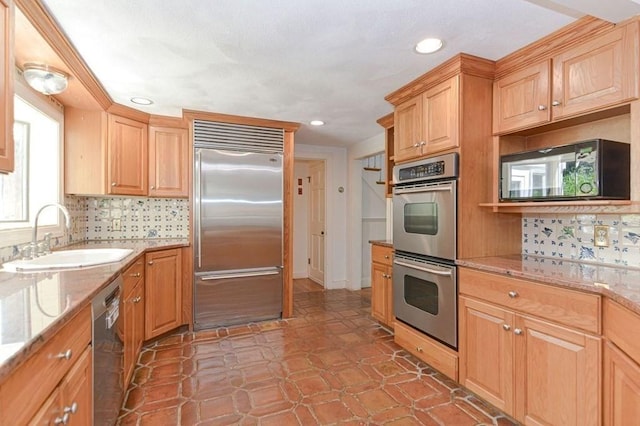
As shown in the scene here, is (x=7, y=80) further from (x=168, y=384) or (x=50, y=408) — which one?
(x=168, y=384)

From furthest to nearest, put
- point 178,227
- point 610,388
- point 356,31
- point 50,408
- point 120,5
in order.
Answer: point 178,227 → point 356,31 → point 120,5 → point 610,388 → point 50,408

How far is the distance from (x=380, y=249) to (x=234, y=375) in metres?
1.75

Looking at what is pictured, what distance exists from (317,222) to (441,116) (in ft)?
11.0

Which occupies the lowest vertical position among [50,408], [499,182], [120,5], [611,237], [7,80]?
[50,408]

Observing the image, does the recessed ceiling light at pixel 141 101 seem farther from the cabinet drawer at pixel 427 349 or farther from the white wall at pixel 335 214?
the cabinet drawer at pixel 427 349

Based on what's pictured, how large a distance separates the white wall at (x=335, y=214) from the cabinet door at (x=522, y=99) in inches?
113

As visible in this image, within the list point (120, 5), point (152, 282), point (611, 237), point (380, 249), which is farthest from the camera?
point (380, 249)

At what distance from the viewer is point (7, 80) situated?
1.33 metres

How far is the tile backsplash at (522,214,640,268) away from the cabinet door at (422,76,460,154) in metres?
0.86

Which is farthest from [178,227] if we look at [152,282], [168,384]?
[168,384]

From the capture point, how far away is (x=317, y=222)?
17.9ft

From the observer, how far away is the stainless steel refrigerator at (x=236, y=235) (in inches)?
129

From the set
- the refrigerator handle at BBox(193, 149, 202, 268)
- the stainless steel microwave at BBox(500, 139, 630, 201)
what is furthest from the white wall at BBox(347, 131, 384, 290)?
the stainless steel microwave at BBox(500, 139, 630, 201)

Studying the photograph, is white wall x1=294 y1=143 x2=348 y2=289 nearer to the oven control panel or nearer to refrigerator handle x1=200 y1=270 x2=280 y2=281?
refrigerator handle x1=200 y1=270 x2=280 y2=281
